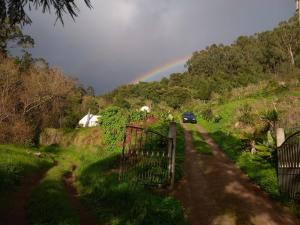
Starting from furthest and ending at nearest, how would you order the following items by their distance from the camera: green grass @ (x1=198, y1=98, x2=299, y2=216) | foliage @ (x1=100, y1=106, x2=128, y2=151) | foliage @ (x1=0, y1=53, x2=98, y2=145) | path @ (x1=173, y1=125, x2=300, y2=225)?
1. foliage @ (x1=0, y1=53, x2=98, y2=145)
2. foliage @ (x1=100, y1=106, x2=128, y2=151)
3. green grass @ (x1=198, y1=98, x2=299, y2=216)
4. path @ (x1=173, y1=125, x2=300, y2=225)

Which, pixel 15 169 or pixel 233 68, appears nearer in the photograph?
pixel 15 169

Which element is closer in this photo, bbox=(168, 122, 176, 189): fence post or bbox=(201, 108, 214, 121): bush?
bbox=(168, 122, 176, 189): fence post

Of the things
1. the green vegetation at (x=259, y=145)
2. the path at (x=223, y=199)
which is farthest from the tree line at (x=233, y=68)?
the path at (x=223, y=199)

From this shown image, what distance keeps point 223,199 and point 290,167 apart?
2402 millimetres

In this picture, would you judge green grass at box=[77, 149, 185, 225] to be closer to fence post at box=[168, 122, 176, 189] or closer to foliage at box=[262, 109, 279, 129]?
fence post at box=[168, 122, 176, 189]

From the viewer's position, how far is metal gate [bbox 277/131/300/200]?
1091 cm

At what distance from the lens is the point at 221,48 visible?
3733 inches

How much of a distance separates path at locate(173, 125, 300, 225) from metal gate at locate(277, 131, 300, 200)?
71 centimetres

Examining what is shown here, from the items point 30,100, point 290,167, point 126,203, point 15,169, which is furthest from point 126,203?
point 30,100

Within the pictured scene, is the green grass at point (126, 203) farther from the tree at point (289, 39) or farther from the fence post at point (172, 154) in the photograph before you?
the tree at point (289, 39)

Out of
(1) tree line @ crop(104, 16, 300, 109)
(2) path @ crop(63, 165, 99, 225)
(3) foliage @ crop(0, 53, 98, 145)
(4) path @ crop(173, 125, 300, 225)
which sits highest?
(1) tree line @ crop(104, 16, 300, 109)

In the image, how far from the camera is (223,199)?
1120cm

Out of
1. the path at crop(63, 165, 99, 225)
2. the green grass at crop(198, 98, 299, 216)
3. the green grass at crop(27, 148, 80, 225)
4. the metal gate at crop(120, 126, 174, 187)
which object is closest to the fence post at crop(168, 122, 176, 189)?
the metal gate at crop(120, 126, 174, 187)

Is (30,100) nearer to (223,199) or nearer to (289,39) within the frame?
(223,199)
